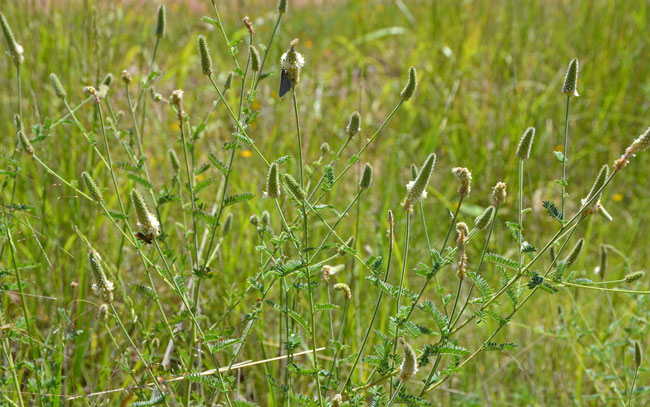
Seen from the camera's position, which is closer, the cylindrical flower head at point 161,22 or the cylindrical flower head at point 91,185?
the cylindrical flower head at point 91,185

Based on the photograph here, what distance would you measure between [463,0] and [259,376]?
3.28m

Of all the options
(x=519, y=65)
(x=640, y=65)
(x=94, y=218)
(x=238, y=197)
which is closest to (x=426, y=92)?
(x=519, y=65)

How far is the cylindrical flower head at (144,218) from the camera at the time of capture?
3.64 feet

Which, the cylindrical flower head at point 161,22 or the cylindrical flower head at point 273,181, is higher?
the cylindrical flower head at point 161,22

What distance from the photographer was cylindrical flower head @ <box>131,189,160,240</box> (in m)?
1.11

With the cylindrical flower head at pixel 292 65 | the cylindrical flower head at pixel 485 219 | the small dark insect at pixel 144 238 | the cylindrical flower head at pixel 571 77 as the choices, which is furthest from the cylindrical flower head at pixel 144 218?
the cylindrical flower head at pixel 571 77

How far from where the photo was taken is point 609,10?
374cm

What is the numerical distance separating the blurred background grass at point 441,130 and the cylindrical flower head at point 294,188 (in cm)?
79

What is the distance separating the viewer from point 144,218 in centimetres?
114

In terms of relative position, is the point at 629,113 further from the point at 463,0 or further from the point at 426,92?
the point at 463,0

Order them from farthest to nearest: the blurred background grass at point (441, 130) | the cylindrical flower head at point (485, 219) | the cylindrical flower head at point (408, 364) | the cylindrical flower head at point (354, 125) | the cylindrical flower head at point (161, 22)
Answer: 1. the blurred background grass at point (441, 130)
2. the cylindrical flower head at point (161, 22)
3. the cylindrical flower head at point (354, 125)
4. the cylindrical flower head at point (485, 219)
5. the cylindrical flower head at point (408, 364)

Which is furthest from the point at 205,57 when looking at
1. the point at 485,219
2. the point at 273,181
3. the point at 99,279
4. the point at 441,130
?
the point at 441,130

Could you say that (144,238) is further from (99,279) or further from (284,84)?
(284,84)

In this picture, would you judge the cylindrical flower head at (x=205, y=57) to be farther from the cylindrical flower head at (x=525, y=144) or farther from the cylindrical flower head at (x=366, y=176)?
the cylindrical flower head at (x=525, y=144)
